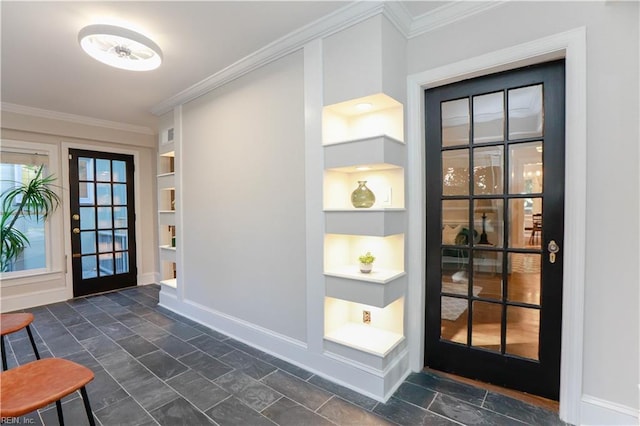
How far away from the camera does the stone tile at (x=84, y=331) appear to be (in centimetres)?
302

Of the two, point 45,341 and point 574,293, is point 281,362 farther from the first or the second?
point 45,341

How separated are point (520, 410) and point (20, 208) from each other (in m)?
5.57

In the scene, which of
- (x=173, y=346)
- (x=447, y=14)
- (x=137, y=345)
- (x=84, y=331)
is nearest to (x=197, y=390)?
(x=173, y=346)

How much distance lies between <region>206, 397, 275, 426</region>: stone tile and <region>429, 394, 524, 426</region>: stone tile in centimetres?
105

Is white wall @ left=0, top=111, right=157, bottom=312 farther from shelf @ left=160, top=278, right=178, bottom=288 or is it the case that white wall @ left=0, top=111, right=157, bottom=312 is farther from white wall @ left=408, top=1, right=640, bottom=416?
white wall @ left=408, top=1, right=640, bottom=416

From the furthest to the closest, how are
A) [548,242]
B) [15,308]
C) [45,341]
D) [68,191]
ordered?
[68,191]
[15,308]
[45,341]
[548,242]

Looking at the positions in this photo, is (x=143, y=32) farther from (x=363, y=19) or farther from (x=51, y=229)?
(x=51, y=229)

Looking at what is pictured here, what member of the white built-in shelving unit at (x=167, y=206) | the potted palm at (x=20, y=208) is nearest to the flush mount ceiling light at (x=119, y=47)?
the white built-in shelving unit at (x=167, y=206)

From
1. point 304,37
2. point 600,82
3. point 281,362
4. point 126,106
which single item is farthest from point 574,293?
point 126,106

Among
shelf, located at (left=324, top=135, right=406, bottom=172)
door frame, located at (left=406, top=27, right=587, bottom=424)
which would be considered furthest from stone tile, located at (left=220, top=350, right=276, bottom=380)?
door frame, located at (left=406, top=27, right=587, bottom=424)

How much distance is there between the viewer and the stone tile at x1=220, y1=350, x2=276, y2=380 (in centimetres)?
232

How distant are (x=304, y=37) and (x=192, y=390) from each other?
2727 millimetres

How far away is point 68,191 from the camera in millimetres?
4324

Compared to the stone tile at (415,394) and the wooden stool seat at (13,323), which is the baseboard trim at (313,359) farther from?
the wooden stool seat at (13,323)
